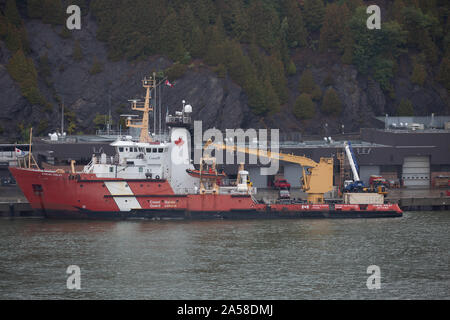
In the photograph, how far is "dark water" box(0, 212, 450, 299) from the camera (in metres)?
41.2

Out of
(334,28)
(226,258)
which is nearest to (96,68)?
(334,28)

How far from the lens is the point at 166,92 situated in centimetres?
8300

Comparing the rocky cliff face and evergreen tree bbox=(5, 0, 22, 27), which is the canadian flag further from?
evergreen tree bbox=(5, 0, 22, 27)

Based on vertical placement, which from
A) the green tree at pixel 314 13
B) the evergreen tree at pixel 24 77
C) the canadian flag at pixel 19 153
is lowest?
the canadian flag at pixel 19 153

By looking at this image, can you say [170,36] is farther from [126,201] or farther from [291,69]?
[126,201]

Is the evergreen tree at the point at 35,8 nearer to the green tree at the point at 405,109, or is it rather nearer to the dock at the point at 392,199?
the dock at the point at 392,199

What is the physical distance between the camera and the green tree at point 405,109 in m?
88.9

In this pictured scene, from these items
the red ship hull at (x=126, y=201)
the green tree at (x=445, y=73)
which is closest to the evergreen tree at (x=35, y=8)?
the red ship hull at (x=126, y=201)

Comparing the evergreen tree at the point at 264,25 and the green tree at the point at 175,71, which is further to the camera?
the evergreen tree at the point at 264,25

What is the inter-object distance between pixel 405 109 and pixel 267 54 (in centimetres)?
1514

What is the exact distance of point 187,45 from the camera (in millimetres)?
87062

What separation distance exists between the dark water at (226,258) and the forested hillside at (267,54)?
95.7 feet

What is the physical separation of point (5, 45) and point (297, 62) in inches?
1184

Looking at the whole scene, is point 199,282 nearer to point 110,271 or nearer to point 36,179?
point 110,271
